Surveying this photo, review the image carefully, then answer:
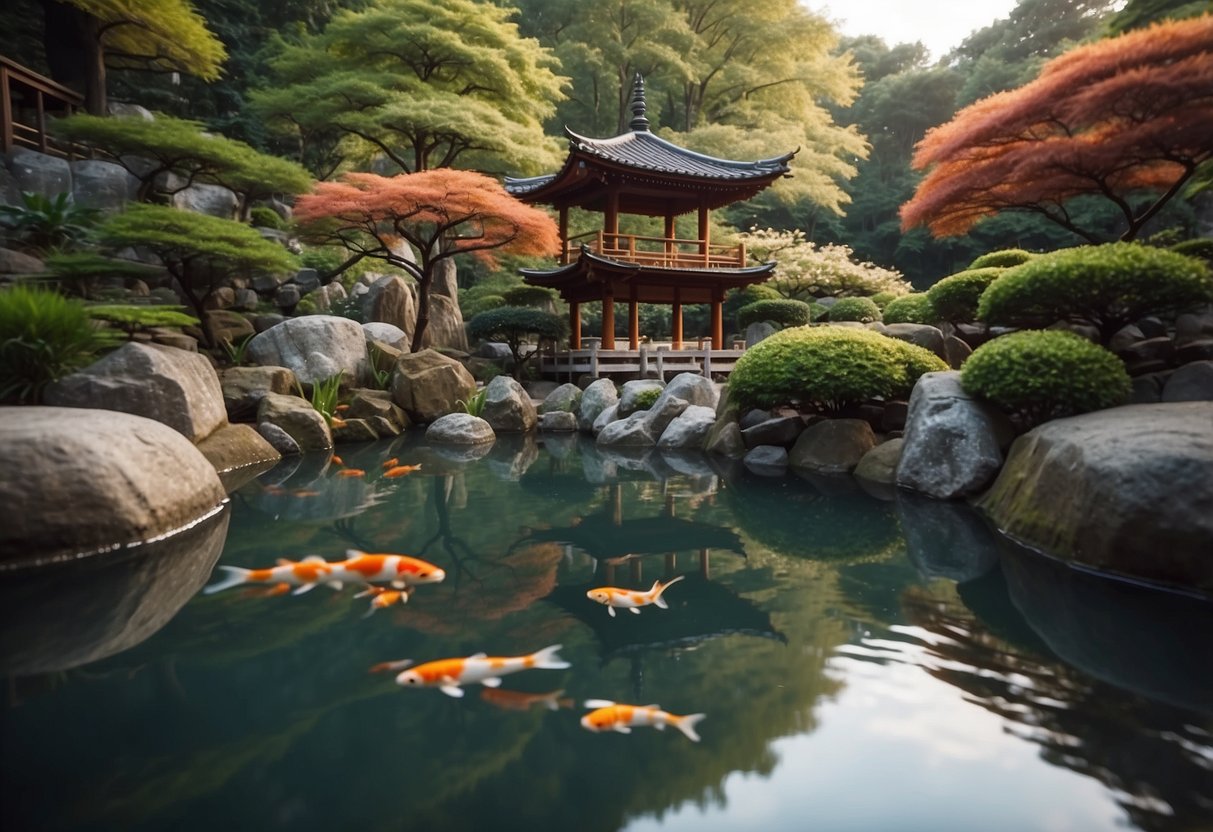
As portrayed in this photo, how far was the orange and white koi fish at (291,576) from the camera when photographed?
3631mm

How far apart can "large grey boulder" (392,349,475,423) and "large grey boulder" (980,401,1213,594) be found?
979 centimetres

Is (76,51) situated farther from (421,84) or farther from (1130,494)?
(1130,494)

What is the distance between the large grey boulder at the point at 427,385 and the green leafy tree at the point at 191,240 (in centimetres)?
267

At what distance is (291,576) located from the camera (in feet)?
12.7

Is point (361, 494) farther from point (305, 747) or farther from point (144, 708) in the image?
point (305, 747)

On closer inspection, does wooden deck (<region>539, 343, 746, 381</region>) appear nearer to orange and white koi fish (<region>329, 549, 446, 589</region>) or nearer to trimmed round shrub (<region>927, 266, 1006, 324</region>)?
trimmed round shrub (<region>927, 266, 1006, 324</region>)

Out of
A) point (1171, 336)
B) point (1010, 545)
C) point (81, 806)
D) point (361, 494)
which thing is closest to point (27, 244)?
point (361, 494)

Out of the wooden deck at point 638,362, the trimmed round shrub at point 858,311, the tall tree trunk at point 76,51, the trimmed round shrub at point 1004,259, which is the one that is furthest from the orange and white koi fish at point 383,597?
the tall tree trunk at point 76,51

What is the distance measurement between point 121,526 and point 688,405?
8.20 meters

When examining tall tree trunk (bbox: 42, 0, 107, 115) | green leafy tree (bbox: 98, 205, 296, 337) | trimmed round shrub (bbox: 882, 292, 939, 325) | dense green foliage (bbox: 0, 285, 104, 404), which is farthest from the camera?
tall tree trunk (bbox: 42, 0, 107, 115)

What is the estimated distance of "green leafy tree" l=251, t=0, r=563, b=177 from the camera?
15.0 m

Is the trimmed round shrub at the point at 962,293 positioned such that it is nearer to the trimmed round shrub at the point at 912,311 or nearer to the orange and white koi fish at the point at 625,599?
the trimmed round shrub at the point at 912,311

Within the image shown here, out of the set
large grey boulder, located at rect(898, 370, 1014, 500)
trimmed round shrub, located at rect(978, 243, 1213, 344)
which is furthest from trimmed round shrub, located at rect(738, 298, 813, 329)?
large grey boulder, located at rect(898, 370, 1014, 500)

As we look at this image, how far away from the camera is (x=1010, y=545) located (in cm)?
A: 494
